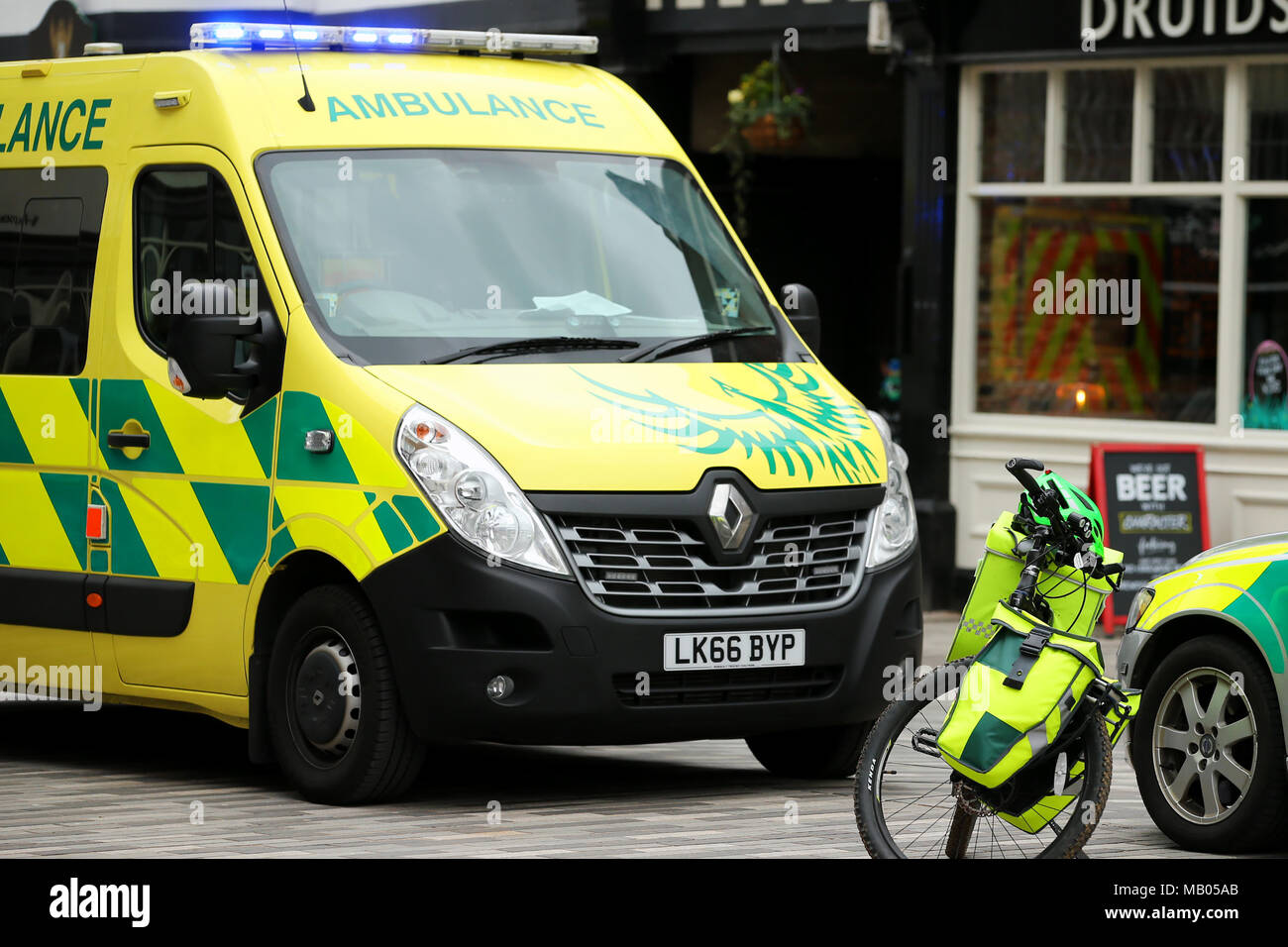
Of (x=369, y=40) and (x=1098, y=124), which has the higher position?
(x=1098, y=124)

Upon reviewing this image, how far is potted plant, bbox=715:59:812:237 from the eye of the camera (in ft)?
54.9

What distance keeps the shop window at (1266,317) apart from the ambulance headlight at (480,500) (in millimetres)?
7916

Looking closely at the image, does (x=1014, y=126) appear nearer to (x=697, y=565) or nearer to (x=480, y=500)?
(x=697, y=565)

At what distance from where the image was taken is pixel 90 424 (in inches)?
348

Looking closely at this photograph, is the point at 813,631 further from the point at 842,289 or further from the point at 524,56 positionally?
the point at 842,289

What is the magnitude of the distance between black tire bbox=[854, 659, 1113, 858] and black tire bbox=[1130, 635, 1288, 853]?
77 centimetres

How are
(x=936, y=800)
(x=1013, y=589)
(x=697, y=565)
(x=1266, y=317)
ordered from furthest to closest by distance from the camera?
1. (x=1266, y=317)
2. (x=697, y=565)
3. (x=936, y=800)
4. (x=1013, y=589)

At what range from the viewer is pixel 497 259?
848 centimetres

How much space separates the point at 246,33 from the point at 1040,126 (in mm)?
7504

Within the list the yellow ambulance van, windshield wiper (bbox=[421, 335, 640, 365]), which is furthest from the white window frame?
windshield wiper (bbox=[421, 335, 640, 365])

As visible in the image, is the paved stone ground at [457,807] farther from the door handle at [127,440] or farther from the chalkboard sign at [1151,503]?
the chalkboard sign at [1151,503]

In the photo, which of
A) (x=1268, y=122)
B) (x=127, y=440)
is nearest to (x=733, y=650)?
(x=127, y=440)

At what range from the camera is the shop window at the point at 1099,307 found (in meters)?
14.9

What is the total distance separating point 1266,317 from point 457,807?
808 centimetres
